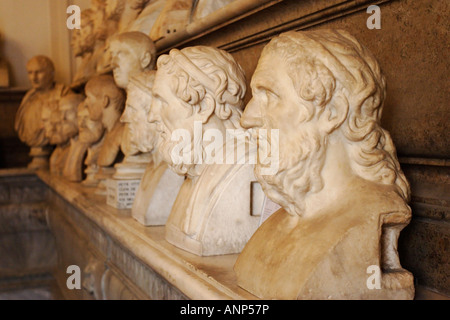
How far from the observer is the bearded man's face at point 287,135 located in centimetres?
167

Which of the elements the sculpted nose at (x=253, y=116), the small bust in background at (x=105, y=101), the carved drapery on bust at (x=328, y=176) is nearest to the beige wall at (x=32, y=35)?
the small bust in background at (x=105, y=101)

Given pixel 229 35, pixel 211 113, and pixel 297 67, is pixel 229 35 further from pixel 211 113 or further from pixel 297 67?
pixel 297 67

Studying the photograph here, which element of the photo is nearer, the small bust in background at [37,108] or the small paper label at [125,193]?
the small paper label at [125,193]

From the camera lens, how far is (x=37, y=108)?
25.3 ft

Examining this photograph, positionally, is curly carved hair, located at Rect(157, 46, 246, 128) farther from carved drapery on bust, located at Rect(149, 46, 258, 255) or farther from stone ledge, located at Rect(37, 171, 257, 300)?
stone ledge, located at Rect(37, 171, 257, 300)

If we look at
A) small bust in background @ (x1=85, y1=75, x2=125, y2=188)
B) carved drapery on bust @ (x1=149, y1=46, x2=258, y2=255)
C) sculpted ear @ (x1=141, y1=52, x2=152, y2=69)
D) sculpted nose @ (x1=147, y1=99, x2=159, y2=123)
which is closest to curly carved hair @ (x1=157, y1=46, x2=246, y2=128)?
carved drapery on bust @ (x1=149, y1=46, x2=258, y2=255)

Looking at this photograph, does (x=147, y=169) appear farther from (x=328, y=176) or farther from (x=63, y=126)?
(x=63, y=126)

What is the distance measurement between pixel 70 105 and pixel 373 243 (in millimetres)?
5151

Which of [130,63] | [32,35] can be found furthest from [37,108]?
[130,63]

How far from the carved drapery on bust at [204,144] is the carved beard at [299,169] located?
0.67m

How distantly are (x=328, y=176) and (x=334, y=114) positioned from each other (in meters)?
0.20

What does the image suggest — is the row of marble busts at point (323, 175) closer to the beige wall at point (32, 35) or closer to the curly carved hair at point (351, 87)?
the curly carved hair at point (351, 87)

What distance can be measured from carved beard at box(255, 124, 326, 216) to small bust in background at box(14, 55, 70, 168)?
20.0 ft

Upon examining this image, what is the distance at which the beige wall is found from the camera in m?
10.0
